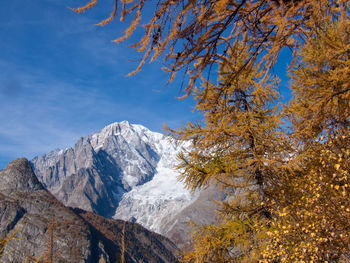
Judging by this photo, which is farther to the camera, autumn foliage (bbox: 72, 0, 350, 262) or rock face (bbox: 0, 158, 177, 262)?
rock face (bbox: 0, 158, 177, 262)

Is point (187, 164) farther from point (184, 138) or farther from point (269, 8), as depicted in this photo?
point (269, 8)

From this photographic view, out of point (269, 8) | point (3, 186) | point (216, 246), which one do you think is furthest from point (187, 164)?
point (3, 186)

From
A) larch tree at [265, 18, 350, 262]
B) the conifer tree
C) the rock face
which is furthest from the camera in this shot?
the rock face

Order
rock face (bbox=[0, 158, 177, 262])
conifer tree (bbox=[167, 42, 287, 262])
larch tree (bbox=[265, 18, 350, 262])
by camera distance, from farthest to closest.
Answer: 1. rock face (bbox=[0, 158, 177, 262])
2. conifer tree (bbox=[167, 42, 287, 262])
3. larch tree (bbox=[265, 18, 350, 262])

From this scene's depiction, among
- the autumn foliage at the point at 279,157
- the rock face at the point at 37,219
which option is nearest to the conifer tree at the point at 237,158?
the autumn foliage at the point at 279,157

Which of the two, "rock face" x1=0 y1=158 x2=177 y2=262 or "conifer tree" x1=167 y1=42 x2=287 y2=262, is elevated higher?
"rock face" x1=0 y1=158 x2=177 y2=262

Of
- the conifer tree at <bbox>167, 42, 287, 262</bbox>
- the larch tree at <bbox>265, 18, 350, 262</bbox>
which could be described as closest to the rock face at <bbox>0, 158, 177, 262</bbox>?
the conifer tree at <bbox>167, 42, 287, 262</bbox>

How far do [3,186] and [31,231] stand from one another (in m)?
30.3

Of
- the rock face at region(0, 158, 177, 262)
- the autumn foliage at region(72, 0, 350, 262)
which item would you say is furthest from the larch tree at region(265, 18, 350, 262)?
the rock face at region(0, 158, 177, 262)

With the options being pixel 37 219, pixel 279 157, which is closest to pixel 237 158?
pixel 279 157

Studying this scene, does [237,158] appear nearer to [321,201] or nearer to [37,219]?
[321,201]

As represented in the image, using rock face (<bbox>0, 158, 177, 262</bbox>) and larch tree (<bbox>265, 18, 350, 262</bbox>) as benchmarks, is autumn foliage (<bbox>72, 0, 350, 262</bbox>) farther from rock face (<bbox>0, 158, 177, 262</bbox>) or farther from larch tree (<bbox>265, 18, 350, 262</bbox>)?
rock face (<bbox>0, 158, 177, 262</bbox>)

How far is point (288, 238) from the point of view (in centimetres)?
491

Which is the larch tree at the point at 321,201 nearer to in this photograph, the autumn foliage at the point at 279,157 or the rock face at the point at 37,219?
the autumn foliage at the point at 279,157
